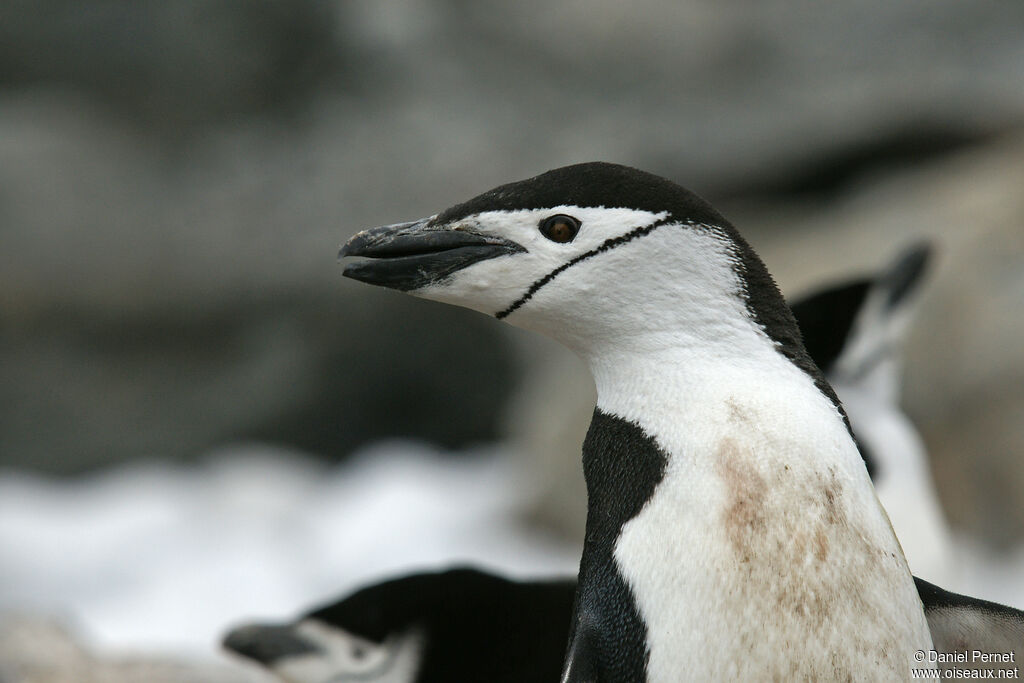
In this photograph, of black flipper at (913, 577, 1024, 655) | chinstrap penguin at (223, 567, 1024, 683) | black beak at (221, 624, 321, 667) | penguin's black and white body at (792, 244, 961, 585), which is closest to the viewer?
black flipper at (913, 577, 1024, 655)

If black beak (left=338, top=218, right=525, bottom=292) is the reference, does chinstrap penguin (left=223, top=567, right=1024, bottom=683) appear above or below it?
below

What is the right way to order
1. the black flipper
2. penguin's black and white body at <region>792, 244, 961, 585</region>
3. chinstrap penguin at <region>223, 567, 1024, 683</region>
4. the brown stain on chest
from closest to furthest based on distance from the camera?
the brown stain on chest → the black flipper → chinstrap penguin at <region>223, 567, 1024, 683</region> → penguin's black and white body at <region>792, 244, 961, 585</region>

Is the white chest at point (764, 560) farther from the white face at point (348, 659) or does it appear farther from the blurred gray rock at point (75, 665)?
the blurred gray rock at point (75, 665)

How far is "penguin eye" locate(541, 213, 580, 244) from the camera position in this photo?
0.76 meters

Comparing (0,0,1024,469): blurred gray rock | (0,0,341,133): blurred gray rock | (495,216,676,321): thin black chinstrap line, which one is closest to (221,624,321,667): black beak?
(495,216,676,321): thin black chinstrap line

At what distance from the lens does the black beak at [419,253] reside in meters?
0.77

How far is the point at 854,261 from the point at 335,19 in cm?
175

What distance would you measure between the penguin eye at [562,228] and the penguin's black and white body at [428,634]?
1.54 feet

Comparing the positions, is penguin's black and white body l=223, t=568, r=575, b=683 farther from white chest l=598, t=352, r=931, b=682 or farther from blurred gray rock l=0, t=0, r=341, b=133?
blurred gray rock l=0, t=0, r=341, b=133

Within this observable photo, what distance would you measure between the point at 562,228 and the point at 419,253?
0.11 m

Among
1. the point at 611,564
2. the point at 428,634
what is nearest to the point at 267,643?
the point at 428,634

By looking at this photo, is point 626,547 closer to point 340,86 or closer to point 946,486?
point 946,486

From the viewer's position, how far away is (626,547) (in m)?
0.74

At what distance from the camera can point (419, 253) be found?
0.78 metres
